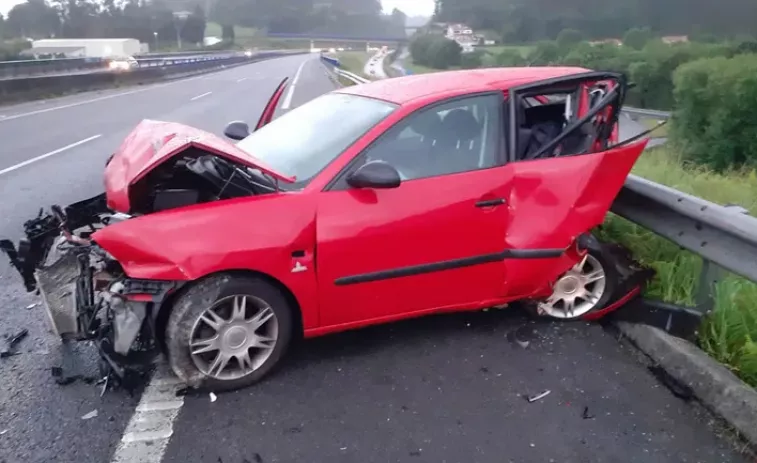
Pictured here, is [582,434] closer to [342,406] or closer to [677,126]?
[342,406]

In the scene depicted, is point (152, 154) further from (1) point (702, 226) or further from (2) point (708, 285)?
(2) point (708, 285)

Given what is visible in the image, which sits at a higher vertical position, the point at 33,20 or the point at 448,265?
the point at 33,20

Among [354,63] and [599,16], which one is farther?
[354,63]

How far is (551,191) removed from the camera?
3992 mm

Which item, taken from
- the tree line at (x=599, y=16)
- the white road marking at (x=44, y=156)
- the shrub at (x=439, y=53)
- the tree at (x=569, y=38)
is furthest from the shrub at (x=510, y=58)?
the white road marking at (x=44, y=156)

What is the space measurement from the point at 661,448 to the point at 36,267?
3.27 meters

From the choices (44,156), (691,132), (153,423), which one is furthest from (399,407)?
(691,132)

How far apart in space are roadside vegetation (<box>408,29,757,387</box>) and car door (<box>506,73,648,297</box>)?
0.72m

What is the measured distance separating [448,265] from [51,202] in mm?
5388

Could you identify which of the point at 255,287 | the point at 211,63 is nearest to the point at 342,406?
the point at 255,287

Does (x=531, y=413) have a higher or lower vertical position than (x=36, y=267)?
lower

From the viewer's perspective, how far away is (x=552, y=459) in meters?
2.91

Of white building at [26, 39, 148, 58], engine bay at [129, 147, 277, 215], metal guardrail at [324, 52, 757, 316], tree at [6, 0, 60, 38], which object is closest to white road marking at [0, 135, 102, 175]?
engine bay at [129, 147, 277, 215]

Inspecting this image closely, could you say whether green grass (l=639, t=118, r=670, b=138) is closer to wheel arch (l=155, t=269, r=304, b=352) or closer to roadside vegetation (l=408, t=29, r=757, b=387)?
roadside vegetation (l=408, t=29, r=757, b=387)
